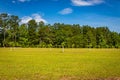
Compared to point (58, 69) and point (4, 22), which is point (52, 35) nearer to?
point (4, 22)

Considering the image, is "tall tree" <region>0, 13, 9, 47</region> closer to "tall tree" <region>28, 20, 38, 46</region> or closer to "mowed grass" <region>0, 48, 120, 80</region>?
"tall tree" <region>28, 20, 38, 46</region>

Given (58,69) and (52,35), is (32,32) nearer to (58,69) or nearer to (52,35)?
(52,35)

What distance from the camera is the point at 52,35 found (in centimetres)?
13025

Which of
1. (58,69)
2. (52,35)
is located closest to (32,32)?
(52,35)

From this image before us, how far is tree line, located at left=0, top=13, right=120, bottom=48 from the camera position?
122188mm

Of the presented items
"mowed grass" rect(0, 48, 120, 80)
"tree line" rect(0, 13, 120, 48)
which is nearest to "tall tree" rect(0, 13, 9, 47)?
"tree line" rect(0, 13, 120, 48)

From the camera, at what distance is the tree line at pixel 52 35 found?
12219cm

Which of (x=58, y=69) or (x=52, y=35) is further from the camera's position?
(x=52, y=35)

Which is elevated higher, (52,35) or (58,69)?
(52,35)

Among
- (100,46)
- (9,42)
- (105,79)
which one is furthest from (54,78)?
(100,46)

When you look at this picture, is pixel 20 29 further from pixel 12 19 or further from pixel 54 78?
pixel 54 78

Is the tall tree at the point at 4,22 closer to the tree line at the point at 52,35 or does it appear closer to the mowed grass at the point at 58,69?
the tree line at the point at 52,35

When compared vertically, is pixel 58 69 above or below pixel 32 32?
below

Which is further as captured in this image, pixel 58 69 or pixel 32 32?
pixel 32 32
